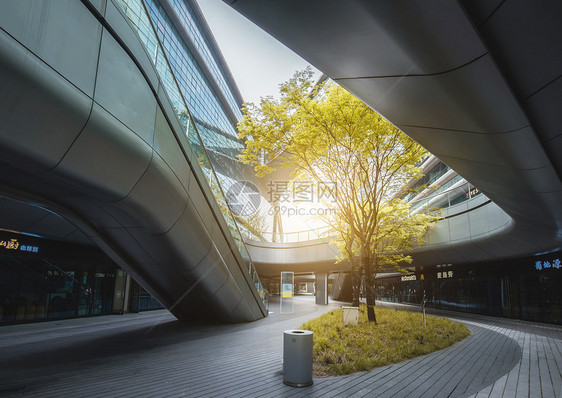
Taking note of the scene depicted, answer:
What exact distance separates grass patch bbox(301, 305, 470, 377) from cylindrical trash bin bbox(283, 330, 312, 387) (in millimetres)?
772

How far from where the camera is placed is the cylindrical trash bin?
5.69 metres

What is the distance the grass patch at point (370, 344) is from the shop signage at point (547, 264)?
24.3ft

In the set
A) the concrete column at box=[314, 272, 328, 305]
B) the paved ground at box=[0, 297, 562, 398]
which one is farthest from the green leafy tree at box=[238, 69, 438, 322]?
the concrete column at box=[314, 272, 328, 305]

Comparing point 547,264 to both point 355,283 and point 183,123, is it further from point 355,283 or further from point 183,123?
point 183,123

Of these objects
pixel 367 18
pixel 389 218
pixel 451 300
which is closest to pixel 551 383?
pixel 367 18

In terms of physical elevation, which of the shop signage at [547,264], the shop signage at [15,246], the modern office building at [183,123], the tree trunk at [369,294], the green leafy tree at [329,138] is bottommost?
the tree trunk at [369,294]

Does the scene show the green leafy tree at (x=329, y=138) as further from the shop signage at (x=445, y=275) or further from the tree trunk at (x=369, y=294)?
the shop signage at (x=445, y=275)

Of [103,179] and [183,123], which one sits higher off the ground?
[183,123]

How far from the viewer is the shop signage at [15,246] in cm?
1173

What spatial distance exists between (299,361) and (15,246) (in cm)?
1206

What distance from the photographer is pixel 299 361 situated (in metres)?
5.72

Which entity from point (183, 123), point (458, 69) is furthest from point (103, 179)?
point (458, 69)

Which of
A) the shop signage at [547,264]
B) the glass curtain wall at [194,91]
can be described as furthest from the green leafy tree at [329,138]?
the shop signage at [547,264]

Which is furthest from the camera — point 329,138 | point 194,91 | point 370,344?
point 194,91
